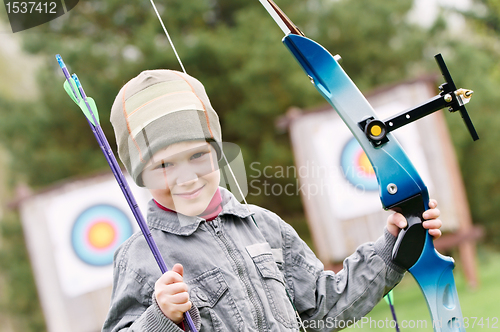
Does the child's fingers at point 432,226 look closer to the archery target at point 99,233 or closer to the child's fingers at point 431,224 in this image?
the child's fingers at point 431,224

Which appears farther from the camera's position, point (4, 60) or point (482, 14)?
point (4, 60)

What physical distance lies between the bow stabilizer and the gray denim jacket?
0.07 metres

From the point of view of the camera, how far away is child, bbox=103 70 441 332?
726 mm

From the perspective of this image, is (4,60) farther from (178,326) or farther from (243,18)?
(178,326)

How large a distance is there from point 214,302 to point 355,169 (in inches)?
109

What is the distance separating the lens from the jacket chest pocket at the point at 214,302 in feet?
2.42

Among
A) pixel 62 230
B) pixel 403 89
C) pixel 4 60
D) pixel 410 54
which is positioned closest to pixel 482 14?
pixel 410 54

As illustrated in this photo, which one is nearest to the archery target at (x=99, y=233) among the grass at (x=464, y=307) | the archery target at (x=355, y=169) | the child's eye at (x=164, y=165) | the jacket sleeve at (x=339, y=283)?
the archery target at (x=355, y=169)

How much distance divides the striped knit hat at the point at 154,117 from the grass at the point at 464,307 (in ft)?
5.37

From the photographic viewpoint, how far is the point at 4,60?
7066 mm

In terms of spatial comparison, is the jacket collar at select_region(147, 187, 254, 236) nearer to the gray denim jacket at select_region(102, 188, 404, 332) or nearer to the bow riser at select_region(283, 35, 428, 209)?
the gray denim jacket at select_region(102, 188, 404, 332)

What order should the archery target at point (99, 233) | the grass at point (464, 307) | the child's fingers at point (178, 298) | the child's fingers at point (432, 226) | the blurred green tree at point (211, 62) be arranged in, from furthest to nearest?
the blurred green tree at point (211, 62) → the archery target at point (99, 233) → the grass at point (464, 307) → the child's fingers at point (432, 226) → the child's fingers at point (178, 298)

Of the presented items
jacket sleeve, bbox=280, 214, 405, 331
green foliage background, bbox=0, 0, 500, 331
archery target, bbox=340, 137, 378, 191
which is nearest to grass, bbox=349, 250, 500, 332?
archery target, bbox=340, 137, 378, 191

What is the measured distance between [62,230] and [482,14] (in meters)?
5.41
